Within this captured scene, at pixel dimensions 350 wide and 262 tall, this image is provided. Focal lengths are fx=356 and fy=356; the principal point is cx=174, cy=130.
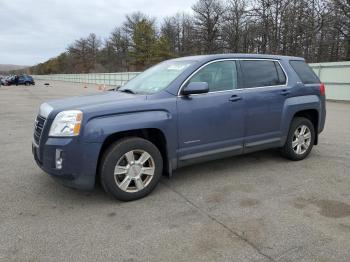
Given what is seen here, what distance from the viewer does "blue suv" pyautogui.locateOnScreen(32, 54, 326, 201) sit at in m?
4.03

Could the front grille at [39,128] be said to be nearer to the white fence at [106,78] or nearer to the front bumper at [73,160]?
the front bumper at [73,160]

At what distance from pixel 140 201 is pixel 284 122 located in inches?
106

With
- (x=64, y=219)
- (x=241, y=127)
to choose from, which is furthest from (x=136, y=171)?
(x=241, y=127)

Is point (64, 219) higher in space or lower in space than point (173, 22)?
lower

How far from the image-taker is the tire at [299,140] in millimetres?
5836

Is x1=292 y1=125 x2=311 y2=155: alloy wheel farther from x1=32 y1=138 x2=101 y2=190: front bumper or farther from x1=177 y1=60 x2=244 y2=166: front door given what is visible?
x1=32 y1=138 x2=101 y2=190: front bumper

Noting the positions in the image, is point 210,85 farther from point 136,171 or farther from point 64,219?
point 64,219

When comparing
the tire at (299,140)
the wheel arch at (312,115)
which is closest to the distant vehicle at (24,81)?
the wheel arch at (312,115)

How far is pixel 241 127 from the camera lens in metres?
5.13

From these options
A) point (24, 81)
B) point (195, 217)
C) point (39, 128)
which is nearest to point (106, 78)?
point (24, 81)

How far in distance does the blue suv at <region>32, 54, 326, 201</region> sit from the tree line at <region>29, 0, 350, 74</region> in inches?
1050

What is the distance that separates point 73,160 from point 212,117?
6.26 feet

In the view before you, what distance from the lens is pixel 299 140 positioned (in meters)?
5.97

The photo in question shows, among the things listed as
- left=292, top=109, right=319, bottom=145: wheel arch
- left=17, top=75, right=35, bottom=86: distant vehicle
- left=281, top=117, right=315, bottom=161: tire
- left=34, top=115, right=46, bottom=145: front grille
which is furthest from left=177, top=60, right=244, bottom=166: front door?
left=17, top=75, right=35, bottom=86: distant vehicle
